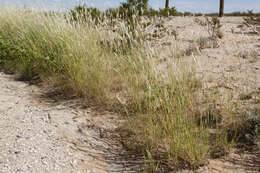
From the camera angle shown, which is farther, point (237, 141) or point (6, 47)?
point (6, 47)

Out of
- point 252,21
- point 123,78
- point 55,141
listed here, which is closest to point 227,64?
point 252,21

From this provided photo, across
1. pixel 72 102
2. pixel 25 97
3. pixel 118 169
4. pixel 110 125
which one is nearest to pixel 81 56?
pixel 72 102

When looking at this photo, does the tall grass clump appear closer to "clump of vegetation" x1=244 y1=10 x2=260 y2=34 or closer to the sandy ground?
the sandy ground

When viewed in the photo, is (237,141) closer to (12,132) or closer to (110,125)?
(110,125)

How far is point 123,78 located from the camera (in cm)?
305

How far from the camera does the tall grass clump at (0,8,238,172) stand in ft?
7.23

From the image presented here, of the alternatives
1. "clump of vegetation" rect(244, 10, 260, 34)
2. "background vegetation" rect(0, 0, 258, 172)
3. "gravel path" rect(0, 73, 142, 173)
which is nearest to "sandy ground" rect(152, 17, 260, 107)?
"clump of vegetation" rect(244, 10, 260, 34)

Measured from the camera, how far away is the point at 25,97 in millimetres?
3895

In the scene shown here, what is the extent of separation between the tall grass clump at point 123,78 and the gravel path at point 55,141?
26 centimetres

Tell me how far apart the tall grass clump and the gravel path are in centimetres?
26

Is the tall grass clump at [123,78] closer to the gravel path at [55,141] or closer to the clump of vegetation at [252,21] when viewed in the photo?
the gravel path at [55,141]

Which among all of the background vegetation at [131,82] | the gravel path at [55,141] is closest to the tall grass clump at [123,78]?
the background vegetation at [131,82]

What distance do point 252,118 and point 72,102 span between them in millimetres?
2172

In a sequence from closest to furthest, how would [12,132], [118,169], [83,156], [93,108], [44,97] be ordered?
[118,169], [83,156], [12,132], [93,108], [44,97]
